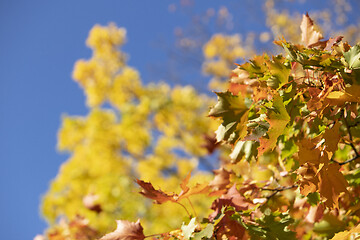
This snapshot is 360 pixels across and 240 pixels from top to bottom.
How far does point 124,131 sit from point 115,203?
1854 mm

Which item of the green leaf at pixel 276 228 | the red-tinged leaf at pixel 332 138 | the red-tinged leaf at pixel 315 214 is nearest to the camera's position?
the red-tinged leaf at pixel 332 138

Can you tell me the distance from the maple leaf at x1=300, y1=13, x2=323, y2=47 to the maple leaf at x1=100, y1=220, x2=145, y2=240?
2.80ft

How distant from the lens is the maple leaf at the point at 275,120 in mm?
820

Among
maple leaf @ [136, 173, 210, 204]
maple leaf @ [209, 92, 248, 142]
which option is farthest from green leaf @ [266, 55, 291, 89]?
maple leaf @ [136, 173, 210, 204]

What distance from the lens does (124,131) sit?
7.36 metres

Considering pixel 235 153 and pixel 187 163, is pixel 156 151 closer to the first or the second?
pixel 187 163

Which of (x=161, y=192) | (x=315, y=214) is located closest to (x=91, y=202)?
(x=161, y=192)

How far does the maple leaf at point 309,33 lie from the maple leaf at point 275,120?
399 mm

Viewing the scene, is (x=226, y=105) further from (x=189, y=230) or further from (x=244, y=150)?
(x=189, y=230)

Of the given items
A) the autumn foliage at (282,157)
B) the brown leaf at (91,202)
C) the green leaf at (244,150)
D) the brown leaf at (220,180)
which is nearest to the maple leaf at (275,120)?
the autumn foliage at (282,157)

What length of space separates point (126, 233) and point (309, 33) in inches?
36.3

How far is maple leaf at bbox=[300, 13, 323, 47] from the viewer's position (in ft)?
3.55

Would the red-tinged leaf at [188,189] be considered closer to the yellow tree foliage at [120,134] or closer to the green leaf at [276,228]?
the green leaf at [276,228]

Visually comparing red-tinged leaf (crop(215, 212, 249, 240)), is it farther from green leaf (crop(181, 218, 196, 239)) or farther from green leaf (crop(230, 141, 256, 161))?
green leaf (crop(230, 141, 256, 161))
